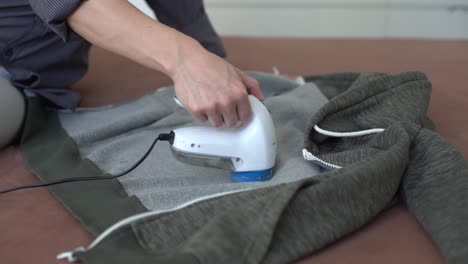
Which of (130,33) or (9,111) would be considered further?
(9,111)

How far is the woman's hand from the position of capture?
834 millimetres

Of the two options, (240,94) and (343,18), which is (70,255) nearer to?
(240,94)

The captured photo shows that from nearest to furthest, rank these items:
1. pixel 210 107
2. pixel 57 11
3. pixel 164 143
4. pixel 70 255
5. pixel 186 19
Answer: pixel 70 255
pixel 210 107
pixel 57 11
pixel 164 143
pixel 186 19

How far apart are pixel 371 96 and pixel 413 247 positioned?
A: 1.14ft

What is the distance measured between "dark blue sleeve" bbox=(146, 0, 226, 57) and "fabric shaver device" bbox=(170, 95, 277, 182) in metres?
0.59

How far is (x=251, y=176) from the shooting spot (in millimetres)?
910

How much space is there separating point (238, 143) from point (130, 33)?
0.77 ft

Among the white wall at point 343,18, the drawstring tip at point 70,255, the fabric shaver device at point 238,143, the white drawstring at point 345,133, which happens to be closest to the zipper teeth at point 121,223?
the drawstring tip at point 70,255

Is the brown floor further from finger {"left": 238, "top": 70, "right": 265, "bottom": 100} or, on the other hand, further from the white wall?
the white wall

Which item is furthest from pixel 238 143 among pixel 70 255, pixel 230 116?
pixel 70 255

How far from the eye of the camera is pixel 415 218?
2.73ft

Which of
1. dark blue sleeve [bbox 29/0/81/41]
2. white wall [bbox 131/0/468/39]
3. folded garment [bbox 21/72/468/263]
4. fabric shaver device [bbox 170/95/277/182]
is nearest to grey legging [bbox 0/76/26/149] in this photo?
folded garment [bbox 21/72/468/263]

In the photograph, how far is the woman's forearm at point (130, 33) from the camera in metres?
0.87

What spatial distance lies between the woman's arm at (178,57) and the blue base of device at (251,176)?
9 centimetres
